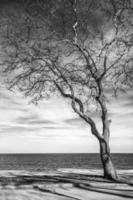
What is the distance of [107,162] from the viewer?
1502 centimetres

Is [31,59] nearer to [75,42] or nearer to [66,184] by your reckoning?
[75,42]

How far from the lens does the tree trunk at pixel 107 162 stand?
48.4ft

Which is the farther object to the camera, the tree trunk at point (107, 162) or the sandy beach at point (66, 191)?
the tree trunk at point (107, 162)

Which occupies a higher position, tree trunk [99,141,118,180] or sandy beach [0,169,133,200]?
tree trunk [99,141,118,180]

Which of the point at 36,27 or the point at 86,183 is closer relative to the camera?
the point at 86,183

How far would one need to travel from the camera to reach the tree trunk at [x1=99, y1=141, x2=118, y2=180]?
1476cm

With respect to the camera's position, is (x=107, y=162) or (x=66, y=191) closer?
(x=66, y=191)

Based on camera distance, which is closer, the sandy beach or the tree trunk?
the sandy beach

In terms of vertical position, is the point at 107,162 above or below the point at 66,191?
above

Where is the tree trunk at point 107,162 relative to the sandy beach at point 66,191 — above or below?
above

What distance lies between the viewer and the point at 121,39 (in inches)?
603

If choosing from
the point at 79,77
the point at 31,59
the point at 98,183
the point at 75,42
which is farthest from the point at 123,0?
the point at 98,183

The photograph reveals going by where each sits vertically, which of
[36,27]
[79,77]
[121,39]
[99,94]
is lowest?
[99,94]

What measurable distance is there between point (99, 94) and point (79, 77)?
1893 millimetres
